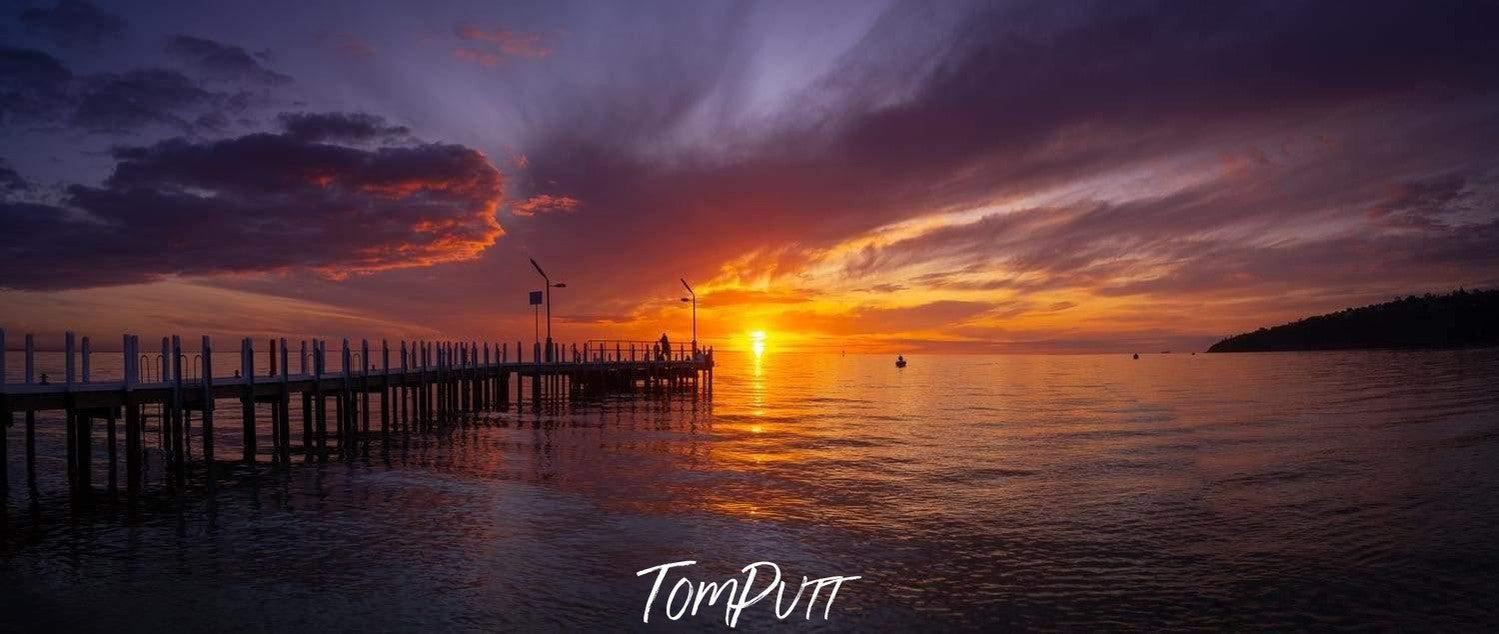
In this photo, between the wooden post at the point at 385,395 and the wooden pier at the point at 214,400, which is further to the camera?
the wooden post at the point at 385,395

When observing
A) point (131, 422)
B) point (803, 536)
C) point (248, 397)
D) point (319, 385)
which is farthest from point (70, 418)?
point (803, 536)

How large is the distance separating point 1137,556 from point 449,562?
37.1 ft

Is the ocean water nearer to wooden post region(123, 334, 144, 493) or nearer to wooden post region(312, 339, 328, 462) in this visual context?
wooden post region(123, 334, 144, 493)

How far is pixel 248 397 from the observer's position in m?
28.5

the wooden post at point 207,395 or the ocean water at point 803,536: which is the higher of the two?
the wooden post at point 207,395

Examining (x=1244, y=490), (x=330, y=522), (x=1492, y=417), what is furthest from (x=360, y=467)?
(x=1492, y=417)

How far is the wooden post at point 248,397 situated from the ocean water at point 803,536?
7.56 feet

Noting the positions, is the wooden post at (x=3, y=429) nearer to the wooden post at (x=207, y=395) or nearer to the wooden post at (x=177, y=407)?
the wooden post at (x=177, y=407)

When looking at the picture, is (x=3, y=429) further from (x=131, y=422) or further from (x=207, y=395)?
(x=207, y=395)

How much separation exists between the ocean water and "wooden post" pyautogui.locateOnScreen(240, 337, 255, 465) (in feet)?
7.56

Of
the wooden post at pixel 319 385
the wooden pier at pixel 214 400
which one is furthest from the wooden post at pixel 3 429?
the wooden post at pixel 319 385

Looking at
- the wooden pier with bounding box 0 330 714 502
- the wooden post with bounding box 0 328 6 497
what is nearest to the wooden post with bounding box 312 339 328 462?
the wooden pier with bounding box 0 330 714 502

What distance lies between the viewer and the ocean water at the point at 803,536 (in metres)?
12.0

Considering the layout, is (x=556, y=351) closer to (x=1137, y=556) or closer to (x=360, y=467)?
(x=360, y=467)
